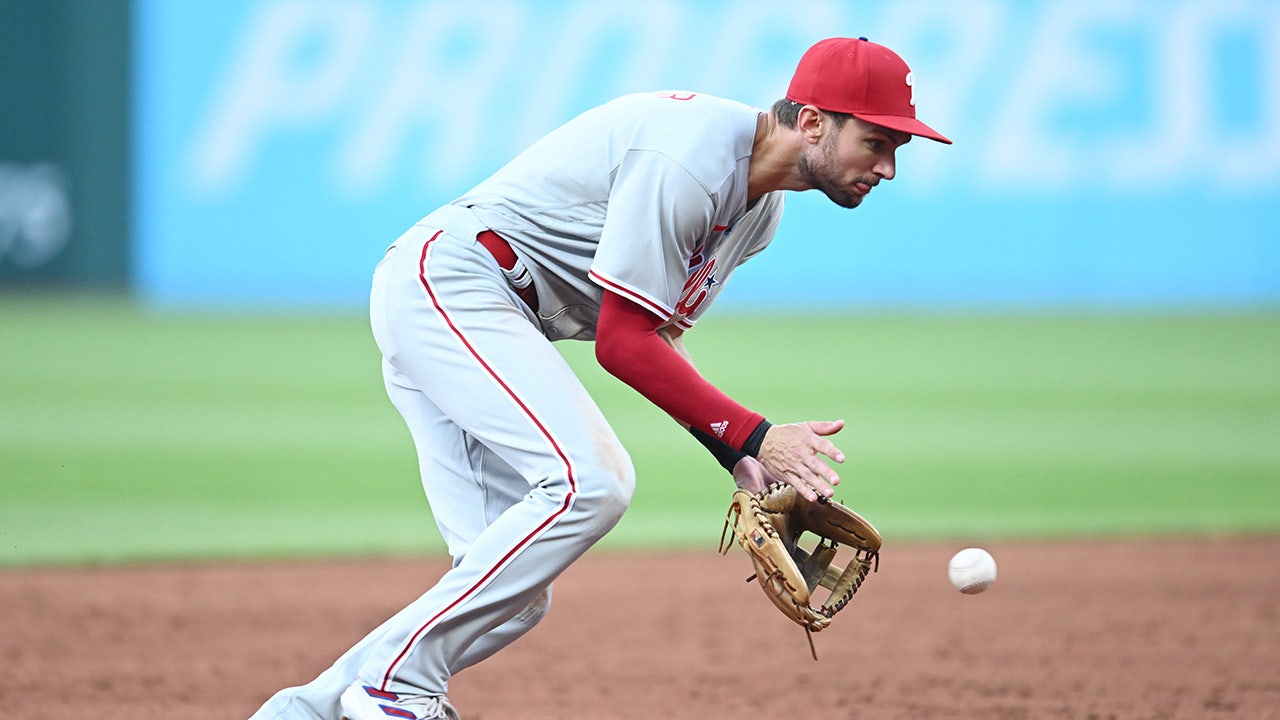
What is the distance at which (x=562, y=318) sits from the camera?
3.84 metres

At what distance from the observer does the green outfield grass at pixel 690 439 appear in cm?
772

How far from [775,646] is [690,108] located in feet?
7.90

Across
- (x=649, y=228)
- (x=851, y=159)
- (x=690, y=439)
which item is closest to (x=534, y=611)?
(x=649, y=228)

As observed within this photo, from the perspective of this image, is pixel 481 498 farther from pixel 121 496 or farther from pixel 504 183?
pixel 121 496

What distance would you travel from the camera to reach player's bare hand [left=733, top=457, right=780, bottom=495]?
3.91m

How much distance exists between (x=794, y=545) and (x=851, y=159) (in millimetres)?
1003

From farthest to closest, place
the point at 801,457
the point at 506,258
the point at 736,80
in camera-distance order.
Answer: the point at 736,80
the point at 506,258
the point at 801,457

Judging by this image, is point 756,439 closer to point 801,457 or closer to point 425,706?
point 801,457

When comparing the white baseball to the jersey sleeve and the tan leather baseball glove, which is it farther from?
the jersey sleeve

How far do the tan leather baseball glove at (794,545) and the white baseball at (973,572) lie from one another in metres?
0.33

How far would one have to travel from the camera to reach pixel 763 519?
145 inches

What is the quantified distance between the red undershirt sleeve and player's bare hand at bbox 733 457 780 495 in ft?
1.52

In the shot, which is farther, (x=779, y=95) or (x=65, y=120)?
(x=65, y=120)

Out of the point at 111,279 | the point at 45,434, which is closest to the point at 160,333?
the point at 111,279
